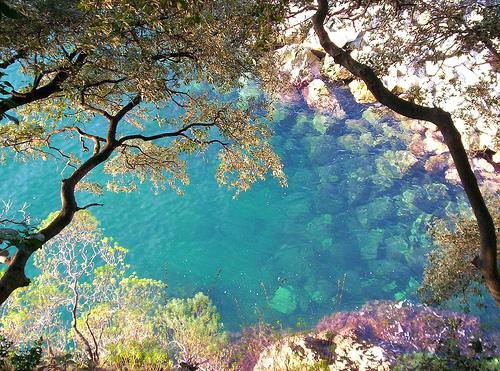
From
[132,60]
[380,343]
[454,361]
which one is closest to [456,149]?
[454,361]

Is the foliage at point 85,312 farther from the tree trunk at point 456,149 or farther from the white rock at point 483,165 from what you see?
the white rock at point 483,165

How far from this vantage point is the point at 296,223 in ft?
79.8

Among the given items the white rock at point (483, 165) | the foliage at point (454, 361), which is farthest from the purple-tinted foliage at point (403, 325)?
the white rock at point (483, 165)

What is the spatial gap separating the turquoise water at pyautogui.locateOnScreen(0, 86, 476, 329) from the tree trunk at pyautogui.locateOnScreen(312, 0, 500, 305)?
1251cm

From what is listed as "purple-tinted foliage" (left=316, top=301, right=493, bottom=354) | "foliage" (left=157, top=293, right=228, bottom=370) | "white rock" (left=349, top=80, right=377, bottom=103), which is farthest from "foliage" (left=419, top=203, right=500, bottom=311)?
"white rock" (left=349, top=80, right=377, bottom=103)

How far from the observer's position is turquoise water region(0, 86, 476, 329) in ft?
66.8

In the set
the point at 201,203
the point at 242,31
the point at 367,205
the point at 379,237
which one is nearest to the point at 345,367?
the point at 242,31

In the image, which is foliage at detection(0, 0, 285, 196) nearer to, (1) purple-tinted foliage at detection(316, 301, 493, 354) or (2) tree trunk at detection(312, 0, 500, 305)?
(2) tree trunk at detection(312, 0, 500, 305)

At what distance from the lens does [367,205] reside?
2417 centimetres

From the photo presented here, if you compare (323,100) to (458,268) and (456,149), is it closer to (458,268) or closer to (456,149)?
(458,268)

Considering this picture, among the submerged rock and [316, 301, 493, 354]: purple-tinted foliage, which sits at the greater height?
the submerged rock

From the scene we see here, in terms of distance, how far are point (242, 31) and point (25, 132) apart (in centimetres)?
541

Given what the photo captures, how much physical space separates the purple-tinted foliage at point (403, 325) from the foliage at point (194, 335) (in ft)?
13.6

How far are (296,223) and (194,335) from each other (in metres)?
13.0
